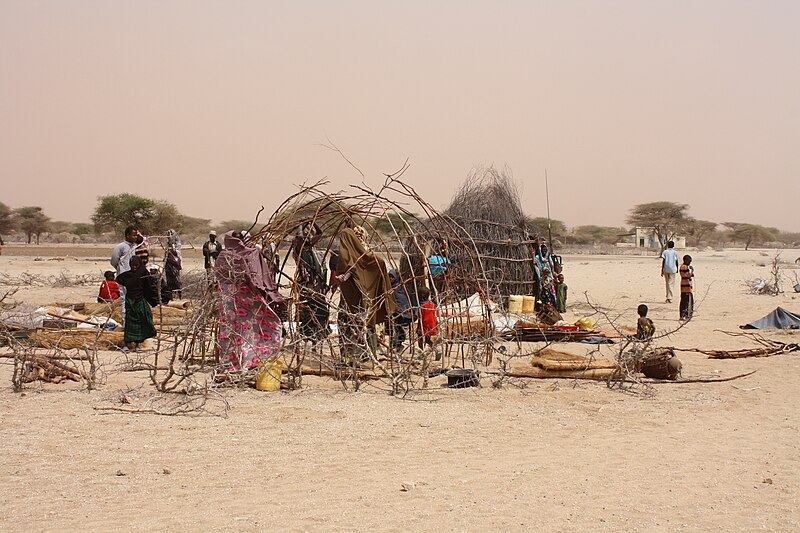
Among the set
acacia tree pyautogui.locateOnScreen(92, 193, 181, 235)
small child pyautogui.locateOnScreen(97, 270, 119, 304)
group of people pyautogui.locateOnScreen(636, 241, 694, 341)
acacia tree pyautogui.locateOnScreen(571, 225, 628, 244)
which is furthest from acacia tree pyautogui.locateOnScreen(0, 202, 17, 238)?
group of people pyautogui.locateOnScreen(636, 241, 694, 341)

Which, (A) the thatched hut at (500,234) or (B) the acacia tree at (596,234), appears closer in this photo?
(A) the thatched hut at (500,234)

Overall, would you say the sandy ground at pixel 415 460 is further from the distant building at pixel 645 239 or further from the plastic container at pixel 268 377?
the distant building at pixel 645 239

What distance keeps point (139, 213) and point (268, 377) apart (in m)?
31.6

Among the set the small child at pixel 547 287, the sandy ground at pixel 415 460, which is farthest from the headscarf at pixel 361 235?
the small child at pixel 547 287

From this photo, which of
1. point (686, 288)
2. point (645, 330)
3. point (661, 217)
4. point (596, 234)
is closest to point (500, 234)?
point (686, 288)

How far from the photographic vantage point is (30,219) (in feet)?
166

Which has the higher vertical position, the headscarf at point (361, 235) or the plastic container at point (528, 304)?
the headscarf at point (361, 235)

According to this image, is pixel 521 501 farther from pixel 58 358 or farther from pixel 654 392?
pixel 58 358

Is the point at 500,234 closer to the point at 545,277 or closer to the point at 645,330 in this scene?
the point at 545,277

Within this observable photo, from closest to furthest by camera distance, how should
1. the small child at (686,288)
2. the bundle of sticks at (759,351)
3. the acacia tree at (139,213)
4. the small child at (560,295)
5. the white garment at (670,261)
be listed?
the bundle of sticks at (759,351)
the small child at (686,288)
the small child at (560,295)
the white garment at (670,261)
the acacia tree at (139,213)

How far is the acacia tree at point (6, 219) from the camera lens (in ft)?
163

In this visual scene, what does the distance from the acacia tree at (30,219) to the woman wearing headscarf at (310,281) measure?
48.1 meters

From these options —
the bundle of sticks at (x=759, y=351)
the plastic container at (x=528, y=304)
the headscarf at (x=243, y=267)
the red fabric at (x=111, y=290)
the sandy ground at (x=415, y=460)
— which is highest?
the headscarf at (x=243, y=267)

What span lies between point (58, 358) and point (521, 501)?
4.68 meters
